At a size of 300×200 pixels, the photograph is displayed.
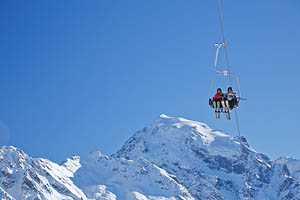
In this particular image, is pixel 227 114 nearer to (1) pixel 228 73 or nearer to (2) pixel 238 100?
(2) pixel 238 100

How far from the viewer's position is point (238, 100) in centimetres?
2694

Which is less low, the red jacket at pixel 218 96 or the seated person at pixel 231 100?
the red jacket at pixel 218 96

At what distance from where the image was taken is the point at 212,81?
25.7 m

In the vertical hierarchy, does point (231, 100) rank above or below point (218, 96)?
below

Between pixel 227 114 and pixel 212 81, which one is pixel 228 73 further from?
pixel 227 114

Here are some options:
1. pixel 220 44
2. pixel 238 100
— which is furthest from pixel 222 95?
pixel 220 44

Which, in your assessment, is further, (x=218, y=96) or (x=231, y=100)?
(x=218, y=96)

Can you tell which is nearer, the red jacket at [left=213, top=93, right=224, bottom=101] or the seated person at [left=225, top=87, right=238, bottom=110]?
the seated person at [left=225, top=87, right=238, bottom=110]

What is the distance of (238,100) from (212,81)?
211cm

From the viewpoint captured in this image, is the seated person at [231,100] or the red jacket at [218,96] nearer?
the seated person at [231,100]

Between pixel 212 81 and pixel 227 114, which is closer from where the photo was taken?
pixel 212 81

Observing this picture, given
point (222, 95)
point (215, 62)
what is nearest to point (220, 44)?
point (215, 62)

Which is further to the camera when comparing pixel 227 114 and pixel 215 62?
pixel 227 114

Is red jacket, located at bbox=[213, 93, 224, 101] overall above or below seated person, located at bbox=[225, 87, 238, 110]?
above
